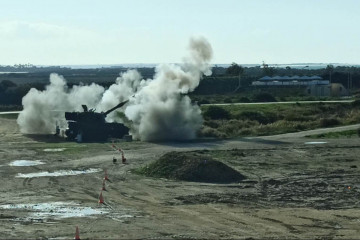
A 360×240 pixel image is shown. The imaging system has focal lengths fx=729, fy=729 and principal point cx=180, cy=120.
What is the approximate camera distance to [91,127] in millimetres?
62938

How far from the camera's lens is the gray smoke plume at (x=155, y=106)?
62.5 meters

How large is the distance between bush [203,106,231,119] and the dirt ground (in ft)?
78.1

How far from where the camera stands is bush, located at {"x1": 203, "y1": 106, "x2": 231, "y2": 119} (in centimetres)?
7925

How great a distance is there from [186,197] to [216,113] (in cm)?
4610

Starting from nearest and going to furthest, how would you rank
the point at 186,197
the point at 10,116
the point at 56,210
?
the point at 56,210, the point at 186,197, the point at 10,116

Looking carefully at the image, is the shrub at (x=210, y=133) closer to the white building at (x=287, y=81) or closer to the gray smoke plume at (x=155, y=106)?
the gray smoke plume at (x=155, y=106)

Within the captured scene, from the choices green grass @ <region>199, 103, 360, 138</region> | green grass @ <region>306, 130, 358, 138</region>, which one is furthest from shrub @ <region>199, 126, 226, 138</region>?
green grass @ <region>306, 130, 358, 138</region>

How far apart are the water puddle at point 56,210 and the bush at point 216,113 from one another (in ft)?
154

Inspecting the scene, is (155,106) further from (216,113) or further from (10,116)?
(10,116)

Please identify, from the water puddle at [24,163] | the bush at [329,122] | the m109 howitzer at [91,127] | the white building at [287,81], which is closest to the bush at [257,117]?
the bush at [329,122]

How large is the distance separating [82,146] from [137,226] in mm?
31349

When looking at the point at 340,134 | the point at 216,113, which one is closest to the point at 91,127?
the point at 216,113

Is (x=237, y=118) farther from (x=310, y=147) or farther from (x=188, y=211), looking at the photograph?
(x=188, y=211)

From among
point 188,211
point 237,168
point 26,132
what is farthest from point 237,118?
point 188,211
